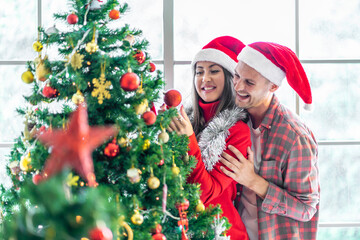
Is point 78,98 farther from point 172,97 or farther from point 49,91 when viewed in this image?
point 172,97

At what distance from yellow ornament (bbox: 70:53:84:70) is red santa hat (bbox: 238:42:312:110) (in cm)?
79

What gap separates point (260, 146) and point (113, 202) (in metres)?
0.84

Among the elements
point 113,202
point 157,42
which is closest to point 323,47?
point 157,42

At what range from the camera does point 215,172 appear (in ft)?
4.59

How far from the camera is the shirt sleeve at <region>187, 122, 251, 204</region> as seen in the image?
4.23ft

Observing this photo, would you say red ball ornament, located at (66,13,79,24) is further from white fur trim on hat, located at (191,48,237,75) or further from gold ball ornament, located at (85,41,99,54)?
white fur trim on hat, located at (191,48,237,75)

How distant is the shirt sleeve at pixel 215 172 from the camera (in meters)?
1.29

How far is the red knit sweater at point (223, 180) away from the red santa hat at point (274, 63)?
24 centimetres

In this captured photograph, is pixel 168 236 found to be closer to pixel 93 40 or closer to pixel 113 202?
pixel 113 202

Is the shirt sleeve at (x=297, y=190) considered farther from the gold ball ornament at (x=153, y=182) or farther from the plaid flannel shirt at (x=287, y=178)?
the gold ball ornament at (x=153, y=182)

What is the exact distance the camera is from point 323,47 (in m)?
2.05

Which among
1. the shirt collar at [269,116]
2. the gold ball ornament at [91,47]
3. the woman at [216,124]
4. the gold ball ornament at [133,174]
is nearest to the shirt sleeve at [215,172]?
the woman at [216,124]

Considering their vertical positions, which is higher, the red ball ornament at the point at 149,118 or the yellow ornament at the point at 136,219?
the red ball ornament at the point at 149,118

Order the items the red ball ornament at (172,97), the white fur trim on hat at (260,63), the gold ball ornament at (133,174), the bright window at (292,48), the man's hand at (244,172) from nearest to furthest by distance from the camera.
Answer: the gold ball ornament at (133,174), the red ball ornament at (172,97), the man's hand at (244,172), the white fur trim on hat at (260,63), the bright window at (292,48)
